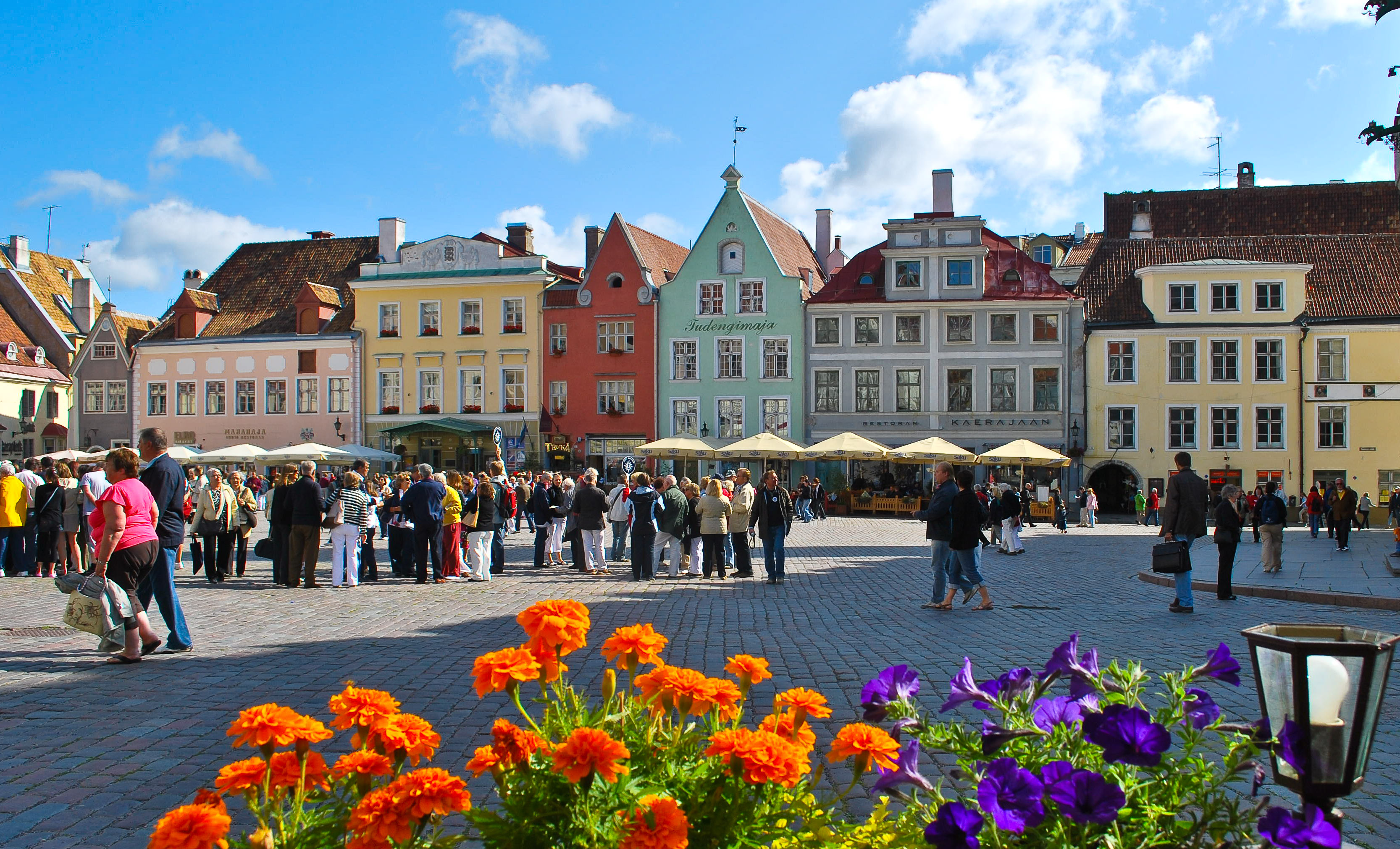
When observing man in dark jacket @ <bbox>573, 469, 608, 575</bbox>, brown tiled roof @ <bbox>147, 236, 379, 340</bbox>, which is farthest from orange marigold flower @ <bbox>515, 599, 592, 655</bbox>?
brown tiled roof @ <bbox>147, 236, 379, 340</bbox>

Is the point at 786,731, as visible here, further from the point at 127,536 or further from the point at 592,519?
the point at 592,519

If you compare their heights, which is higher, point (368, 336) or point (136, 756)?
point (368, 336)

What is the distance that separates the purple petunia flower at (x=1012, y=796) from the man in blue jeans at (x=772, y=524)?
1272cm

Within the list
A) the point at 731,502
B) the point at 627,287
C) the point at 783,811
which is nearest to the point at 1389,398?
the point at 627,287

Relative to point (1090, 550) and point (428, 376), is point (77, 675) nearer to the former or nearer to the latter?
point (1090, 550)

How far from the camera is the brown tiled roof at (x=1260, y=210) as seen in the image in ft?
156

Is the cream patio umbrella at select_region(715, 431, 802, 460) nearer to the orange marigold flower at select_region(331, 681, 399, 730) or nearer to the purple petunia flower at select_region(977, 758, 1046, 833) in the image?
the orange marigold flower at select_region(331, 681, 399, 730)

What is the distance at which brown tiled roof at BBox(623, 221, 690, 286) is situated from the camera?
44875mm

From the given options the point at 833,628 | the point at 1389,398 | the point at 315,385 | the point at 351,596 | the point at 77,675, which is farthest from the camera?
the point at 315,385

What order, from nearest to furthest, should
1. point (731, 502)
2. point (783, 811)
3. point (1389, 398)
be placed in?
point (783, 811) < point (731, 502) < point (1389, 398)

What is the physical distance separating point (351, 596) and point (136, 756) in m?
8.00

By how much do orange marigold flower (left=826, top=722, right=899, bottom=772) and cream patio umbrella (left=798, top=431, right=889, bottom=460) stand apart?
30920 millimetres

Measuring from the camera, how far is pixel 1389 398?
38719 mm

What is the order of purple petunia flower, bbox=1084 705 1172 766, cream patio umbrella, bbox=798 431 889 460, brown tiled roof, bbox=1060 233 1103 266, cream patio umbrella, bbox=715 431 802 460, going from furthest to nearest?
brown tiled roof, bbox=1060 233 1103 266, cream patio umbrella, bbox=798 431 889 460, cream patio umbrella, bbox=715 431 802 460, purple petunia flower, bbox=1084 705 1172 766
